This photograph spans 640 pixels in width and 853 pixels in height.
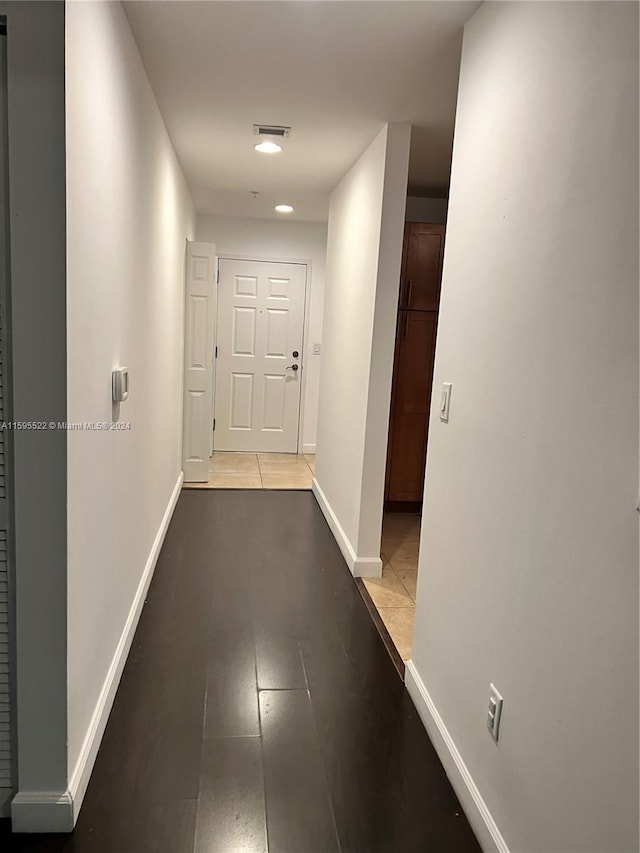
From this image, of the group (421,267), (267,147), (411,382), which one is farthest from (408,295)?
(267,147)

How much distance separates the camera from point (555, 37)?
142cm

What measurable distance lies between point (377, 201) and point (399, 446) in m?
1.86

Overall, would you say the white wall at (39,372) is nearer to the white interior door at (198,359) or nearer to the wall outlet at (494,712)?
the wall outlet at (494,712)

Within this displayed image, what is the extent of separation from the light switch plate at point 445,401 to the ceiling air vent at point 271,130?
1788 mm

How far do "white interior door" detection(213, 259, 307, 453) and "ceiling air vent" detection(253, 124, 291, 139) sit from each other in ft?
9.62

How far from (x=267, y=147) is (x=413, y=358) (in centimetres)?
171

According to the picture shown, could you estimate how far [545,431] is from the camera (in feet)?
4.56

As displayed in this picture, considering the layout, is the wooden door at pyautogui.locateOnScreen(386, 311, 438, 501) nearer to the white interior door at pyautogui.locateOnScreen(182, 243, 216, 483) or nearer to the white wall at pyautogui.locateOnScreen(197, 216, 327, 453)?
the white interior door at pyautogui.locateOnScreen(182, 243, 216, 483)

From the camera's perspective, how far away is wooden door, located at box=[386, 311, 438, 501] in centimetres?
434

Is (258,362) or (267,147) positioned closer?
(267,147)

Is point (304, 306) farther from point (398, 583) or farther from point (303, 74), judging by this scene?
point (303, 74)

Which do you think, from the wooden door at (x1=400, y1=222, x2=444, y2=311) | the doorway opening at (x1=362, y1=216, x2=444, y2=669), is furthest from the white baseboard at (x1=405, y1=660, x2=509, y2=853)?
the wooden door at (x1=400, y1=222, x2=444, y2=311)

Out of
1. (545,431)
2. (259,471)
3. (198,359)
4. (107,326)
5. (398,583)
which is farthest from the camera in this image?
(259,471)

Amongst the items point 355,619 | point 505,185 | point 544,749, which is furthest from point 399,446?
point 544,749
